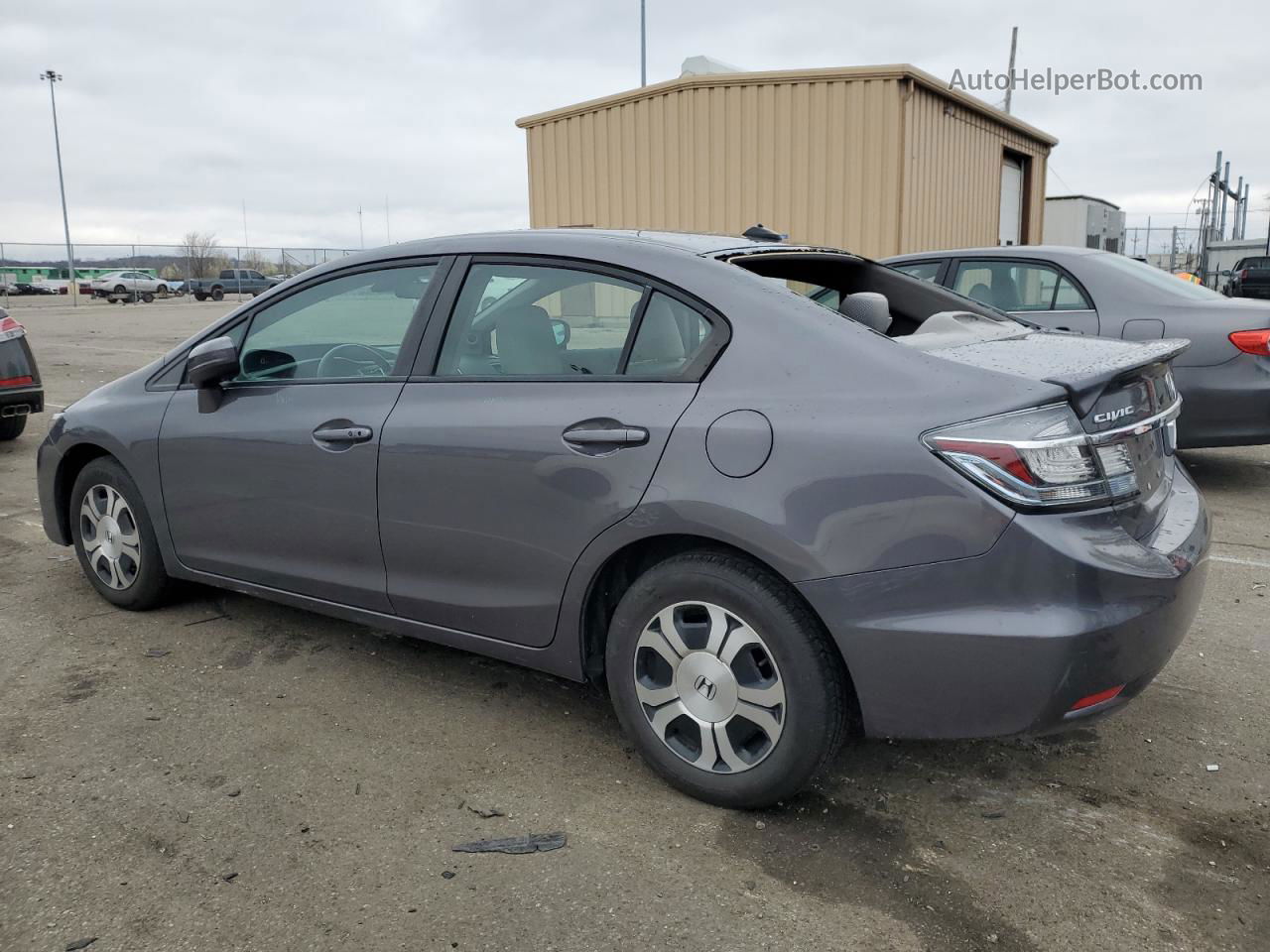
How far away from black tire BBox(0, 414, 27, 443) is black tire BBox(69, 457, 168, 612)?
4.78 metres

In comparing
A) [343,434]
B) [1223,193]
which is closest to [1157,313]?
[343,434]

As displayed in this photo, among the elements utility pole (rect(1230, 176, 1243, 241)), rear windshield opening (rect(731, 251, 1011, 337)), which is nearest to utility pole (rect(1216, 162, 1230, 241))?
utility pole (rect(1230, 176, 1243, 241))

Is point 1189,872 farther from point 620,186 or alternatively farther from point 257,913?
point 620,186

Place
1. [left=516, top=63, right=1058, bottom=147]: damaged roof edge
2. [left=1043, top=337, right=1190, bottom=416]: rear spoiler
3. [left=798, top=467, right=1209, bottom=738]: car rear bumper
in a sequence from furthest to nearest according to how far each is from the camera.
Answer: [left=516, top=63, right=1058, bottom=147]: damaged roof edge → [left=1043, top=337, right=1190, bottom=416]: rear spoiler → [left=798, top=467, right=1209, bottom=738]: car rear bumper

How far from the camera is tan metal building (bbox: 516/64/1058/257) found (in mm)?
12180

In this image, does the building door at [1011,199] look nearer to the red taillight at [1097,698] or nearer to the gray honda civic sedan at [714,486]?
the gray honda civic sedan at [714,486]

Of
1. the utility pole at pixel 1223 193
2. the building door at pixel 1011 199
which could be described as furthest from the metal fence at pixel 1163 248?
the building door at pixel 1011 199

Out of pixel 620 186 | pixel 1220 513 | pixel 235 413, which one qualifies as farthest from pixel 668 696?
pixel 620 186

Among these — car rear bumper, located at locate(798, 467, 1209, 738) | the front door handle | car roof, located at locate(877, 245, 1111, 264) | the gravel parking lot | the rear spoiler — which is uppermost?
car roof, located at locate(877, 245, 1111, 264)

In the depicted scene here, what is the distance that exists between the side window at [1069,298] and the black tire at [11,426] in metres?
7.74

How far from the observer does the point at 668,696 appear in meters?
2.72

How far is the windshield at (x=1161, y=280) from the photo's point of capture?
249 inches

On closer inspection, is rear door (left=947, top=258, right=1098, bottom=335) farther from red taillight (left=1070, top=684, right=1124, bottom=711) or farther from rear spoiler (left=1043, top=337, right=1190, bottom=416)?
red taillight (left=1070, top=684, right=1124, bottom=711)

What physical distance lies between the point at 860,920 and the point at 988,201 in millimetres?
14657
